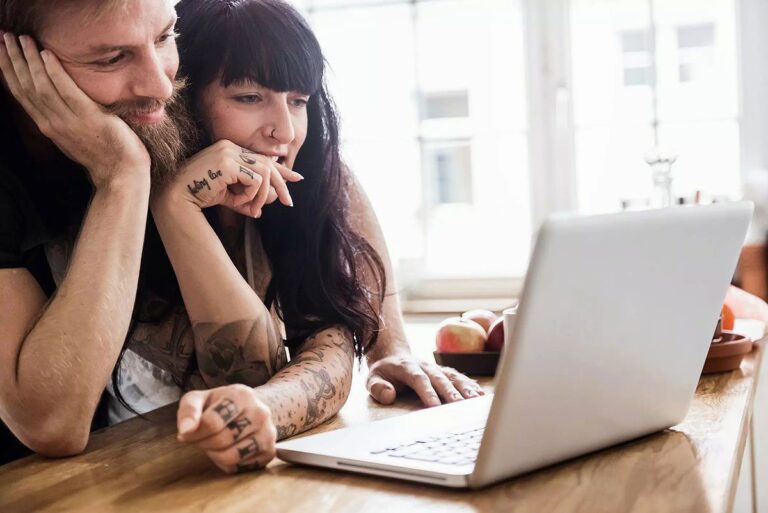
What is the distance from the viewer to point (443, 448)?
0.98m

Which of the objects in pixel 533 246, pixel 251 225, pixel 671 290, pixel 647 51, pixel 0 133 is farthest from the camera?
pixel 647 51

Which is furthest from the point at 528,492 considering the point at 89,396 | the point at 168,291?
the point at 168,291

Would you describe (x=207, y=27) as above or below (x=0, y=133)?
above

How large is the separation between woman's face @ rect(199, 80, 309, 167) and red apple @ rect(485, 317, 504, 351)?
40cm

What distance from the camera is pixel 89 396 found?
1.12 metres

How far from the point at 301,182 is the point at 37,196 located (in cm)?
Answer: 40

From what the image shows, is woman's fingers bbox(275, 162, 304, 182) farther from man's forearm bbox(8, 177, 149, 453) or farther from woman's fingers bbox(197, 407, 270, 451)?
woman's fingers bbox(197, 407, 270, 451)

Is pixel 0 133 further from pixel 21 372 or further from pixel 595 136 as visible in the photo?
pixel 595 136

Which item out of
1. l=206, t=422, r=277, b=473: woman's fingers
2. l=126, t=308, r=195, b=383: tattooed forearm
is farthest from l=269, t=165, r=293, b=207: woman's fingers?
l=206, t=422, r=277, b=473: woman's fingers

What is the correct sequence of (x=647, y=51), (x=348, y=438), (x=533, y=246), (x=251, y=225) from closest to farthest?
1. (x=533, y=246)
2. (x=348, y=438)
3. (x=251, y=225)
4. (x=647, y=51)

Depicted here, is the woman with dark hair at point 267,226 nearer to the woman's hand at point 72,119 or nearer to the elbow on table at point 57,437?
the woman's hand at point 72,119

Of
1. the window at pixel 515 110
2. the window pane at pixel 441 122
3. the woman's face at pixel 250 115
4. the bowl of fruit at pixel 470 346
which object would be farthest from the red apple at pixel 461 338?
the window pane at pixel 441 122

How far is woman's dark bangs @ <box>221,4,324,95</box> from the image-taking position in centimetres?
135

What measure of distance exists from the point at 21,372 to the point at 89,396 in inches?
3.1
